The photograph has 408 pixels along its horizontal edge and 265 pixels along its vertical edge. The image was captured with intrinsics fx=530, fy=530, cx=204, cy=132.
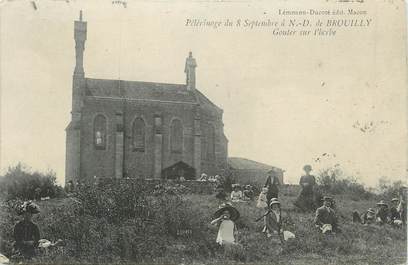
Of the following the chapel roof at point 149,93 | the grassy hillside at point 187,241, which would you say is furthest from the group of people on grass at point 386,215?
the chapel roof at point 149,93

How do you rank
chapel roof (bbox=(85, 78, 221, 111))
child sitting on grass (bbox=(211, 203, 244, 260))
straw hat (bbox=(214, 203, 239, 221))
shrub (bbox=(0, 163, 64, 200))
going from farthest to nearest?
1. chapel roof (bbox=(85, 78, 221, 111))
2. shrub (bbox=(0, 163, 64, 200))
3. straw hat (bbox=(214, 203, 239, 221))
4. child sitting on grass (bbox=(211, 203, 244, 260))

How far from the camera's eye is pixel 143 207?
38.4ft

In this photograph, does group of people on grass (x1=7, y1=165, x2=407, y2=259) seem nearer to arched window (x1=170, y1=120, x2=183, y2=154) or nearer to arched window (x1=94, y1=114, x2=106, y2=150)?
arched window (x1=94, y1=114, x2=106, y2=150)

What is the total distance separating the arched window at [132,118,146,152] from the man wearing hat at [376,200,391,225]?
49.6 ft

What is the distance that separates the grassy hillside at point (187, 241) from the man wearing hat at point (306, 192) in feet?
3.87

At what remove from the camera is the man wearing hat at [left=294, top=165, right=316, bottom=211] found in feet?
45.2

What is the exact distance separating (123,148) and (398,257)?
54.1 ft

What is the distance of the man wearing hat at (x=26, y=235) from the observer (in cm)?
1044

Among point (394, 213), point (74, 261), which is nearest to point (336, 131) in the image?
point (394, 213)

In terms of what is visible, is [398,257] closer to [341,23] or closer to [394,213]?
[394,213]

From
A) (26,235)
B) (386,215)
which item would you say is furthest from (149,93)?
(26,235)

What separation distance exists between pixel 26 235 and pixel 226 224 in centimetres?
407

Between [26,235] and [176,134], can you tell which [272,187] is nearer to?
[26,235]

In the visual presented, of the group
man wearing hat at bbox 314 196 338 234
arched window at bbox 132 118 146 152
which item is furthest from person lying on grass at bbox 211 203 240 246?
arched window at bbox 132 118 146 152
